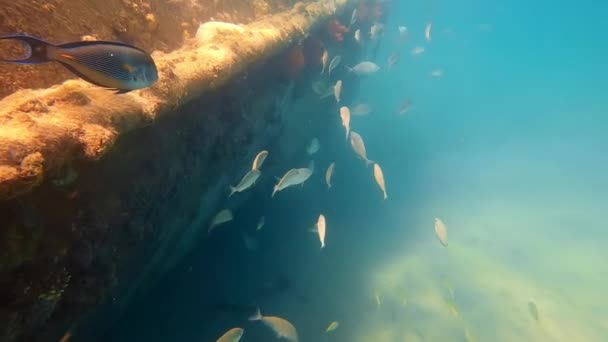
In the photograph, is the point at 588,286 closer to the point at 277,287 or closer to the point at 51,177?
the point at 277,287

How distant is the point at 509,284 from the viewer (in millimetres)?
10305

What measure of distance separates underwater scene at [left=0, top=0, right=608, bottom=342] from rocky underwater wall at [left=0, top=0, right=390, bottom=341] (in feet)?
0.05

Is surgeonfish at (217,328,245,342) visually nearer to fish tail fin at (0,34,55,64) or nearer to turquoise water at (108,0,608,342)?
turquoise water at (108,0,608,342)

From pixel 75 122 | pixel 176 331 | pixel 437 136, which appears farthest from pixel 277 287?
pixel 437 136

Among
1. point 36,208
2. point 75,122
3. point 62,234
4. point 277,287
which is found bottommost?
point 277,287

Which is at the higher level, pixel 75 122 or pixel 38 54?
pixel 38 54

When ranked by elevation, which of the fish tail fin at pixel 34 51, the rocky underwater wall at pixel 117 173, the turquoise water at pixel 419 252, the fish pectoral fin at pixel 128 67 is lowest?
the turquoise water at pixel 419 252

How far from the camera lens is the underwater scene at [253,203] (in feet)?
6.91

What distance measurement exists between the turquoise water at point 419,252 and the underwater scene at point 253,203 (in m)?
0.06

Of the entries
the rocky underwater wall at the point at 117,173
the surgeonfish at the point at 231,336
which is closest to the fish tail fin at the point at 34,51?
the rocky underwater wall at the point at 117,173

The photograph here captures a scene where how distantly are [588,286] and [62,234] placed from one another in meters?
14.2

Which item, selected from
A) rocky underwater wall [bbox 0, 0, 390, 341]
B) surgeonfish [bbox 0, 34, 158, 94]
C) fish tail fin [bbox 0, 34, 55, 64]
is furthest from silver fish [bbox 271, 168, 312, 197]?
fish tail fin [bbox 0, 34, 55, 64]

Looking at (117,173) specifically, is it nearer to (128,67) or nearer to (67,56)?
(128,67)

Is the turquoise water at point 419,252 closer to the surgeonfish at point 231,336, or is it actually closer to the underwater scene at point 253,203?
the underwater scene at point 253,203
